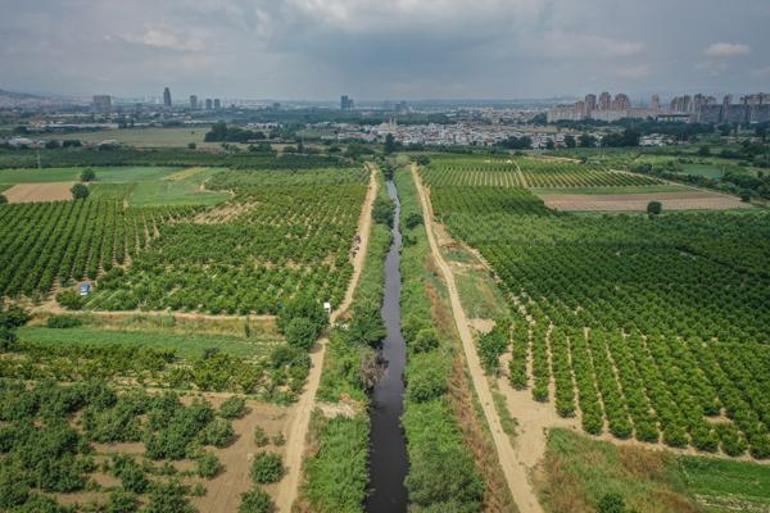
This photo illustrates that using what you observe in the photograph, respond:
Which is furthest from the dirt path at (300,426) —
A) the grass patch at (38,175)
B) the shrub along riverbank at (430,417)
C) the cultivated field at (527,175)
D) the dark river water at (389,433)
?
the grass patch at (38,175)

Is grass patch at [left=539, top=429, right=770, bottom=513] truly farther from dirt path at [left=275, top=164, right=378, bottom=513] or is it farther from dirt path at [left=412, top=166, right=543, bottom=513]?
dirt path at [left=275, top=164, right=378, bottom=513]

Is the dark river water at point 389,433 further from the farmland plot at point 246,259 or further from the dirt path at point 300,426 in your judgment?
the farmland plot at point 246,259

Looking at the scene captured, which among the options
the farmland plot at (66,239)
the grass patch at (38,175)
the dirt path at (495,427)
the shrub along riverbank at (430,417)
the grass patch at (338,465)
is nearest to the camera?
the shrub along riverbank at (430,417)

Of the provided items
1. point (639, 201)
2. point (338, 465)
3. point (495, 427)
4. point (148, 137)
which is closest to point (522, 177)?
point (639, 201)

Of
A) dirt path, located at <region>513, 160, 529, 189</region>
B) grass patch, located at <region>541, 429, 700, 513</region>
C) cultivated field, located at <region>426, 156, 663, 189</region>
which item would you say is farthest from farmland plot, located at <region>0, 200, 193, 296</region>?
dirt path, located at <region>513, 160, 529, 189</region>

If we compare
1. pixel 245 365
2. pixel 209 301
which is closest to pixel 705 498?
pixel 245 365
